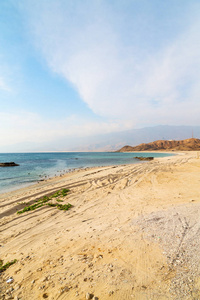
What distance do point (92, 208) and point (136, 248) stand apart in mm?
4596

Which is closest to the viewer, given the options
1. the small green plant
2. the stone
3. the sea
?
the stone

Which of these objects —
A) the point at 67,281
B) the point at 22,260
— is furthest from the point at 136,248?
the point at 22,260

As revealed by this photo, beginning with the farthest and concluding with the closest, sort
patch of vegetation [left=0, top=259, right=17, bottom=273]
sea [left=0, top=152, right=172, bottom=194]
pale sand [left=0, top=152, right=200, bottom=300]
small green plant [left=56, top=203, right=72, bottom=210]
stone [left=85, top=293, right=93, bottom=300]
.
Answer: sea [left=0, top=152, right=172, bottom=194] → small green plant [left=56, top=203, right=72, bottom=210] → patch of vegetation [left=0, top=259, right=17, bottom=273] → pale sand [left=0, top=152, right=200, bottom=300] → stone [left=85, top=293, right=93, bottom=300]

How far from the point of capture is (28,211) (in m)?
9.14

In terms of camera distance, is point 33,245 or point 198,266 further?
point 33,245

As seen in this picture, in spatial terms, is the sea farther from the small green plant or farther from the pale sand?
the pale sand

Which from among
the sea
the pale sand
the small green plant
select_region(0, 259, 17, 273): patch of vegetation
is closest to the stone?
the pale sand

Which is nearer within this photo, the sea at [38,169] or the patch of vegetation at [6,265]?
the patch of vegetation at [6,265]

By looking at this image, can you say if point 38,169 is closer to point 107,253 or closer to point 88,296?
point 107,253

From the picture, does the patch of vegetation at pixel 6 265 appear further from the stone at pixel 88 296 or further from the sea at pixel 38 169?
the sea at pixel 38 169

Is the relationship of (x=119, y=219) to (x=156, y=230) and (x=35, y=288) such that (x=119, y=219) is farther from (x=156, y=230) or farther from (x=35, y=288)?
(x=35, y=288)

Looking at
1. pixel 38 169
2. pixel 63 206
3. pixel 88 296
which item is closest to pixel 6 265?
pixel 88 296

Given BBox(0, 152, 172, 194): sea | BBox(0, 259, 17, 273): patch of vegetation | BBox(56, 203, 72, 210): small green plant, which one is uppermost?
BBox(0, 259, 17, 273): patch of vegetation

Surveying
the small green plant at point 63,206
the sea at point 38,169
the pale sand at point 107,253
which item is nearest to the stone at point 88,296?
the pale sand at point 107,253
